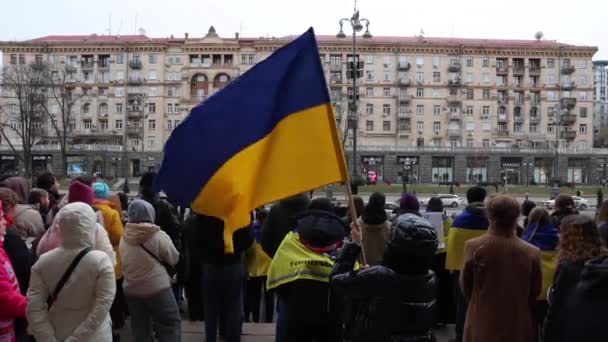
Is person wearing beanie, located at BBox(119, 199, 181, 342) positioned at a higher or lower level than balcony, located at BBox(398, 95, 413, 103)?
lower

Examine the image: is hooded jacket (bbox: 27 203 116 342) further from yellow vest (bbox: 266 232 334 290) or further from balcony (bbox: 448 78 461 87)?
balcony (bbox: 448 78 461 87)

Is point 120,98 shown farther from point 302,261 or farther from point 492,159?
point 302,261

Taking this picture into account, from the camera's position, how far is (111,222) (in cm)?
614

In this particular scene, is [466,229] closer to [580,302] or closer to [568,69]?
[580,302]

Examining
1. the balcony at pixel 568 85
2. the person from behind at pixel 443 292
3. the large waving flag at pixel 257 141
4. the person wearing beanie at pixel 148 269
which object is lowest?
the person from behind at pixel 443 292

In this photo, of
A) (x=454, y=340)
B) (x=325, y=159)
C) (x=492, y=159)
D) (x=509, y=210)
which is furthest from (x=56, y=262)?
(x=492, y=159)

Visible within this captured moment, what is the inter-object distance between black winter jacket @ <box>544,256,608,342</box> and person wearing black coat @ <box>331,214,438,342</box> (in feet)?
2.77

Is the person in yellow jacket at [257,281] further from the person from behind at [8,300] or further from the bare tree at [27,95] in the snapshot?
the bare tree at [27,95]

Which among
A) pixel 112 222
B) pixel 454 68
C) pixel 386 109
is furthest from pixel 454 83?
pixel 112 222

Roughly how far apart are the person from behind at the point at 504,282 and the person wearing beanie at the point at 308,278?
98cm

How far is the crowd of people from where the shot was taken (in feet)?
11.8

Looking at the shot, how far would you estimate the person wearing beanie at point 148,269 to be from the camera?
17.8ft

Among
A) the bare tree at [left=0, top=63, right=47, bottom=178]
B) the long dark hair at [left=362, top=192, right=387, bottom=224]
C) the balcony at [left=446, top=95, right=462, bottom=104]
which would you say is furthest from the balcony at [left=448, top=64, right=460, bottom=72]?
the long dark hair at [left=362, top=192, right=387, bottom=224]

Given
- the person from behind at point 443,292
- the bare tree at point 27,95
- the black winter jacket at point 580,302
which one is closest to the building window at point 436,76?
the bare tree at point 27,95
